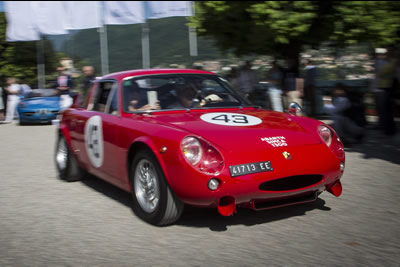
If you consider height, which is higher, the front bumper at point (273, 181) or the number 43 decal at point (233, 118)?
the number 43 decal at point (233, 118)

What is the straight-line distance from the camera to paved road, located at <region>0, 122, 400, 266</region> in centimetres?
356

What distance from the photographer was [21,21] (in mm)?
21281

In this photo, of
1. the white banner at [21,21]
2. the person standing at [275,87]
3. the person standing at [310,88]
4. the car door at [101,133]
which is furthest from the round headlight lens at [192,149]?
the white banner at [21,21]

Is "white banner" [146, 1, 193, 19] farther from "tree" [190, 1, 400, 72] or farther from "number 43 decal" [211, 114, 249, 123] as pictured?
"number 43 decal" [211, 114, 249, 123]

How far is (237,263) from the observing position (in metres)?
3.44

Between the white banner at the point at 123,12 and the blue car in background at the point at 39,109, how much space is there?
196 inches

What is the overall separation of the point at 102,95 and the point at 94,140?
0.59 metres

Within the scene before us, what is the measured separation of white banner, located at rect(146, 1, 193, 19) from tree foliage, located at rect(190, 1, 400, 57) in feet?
12.7

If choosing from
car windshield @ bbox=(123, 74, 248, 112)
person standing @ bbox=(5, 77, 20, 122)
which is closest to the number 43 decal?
car windshield @ bbox=(123, 74, 248, 112)

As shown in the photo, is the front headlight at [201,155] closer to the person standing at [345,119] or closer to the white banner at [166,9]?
the person standing at [345,119]

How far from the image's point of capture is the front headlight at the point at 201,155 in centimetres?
398

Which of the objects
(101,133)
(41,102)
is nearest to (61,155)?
(101,133)

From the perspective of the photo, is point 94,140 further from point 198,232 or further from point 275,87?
point 275,87

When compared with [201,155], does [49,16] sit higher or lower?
higher
